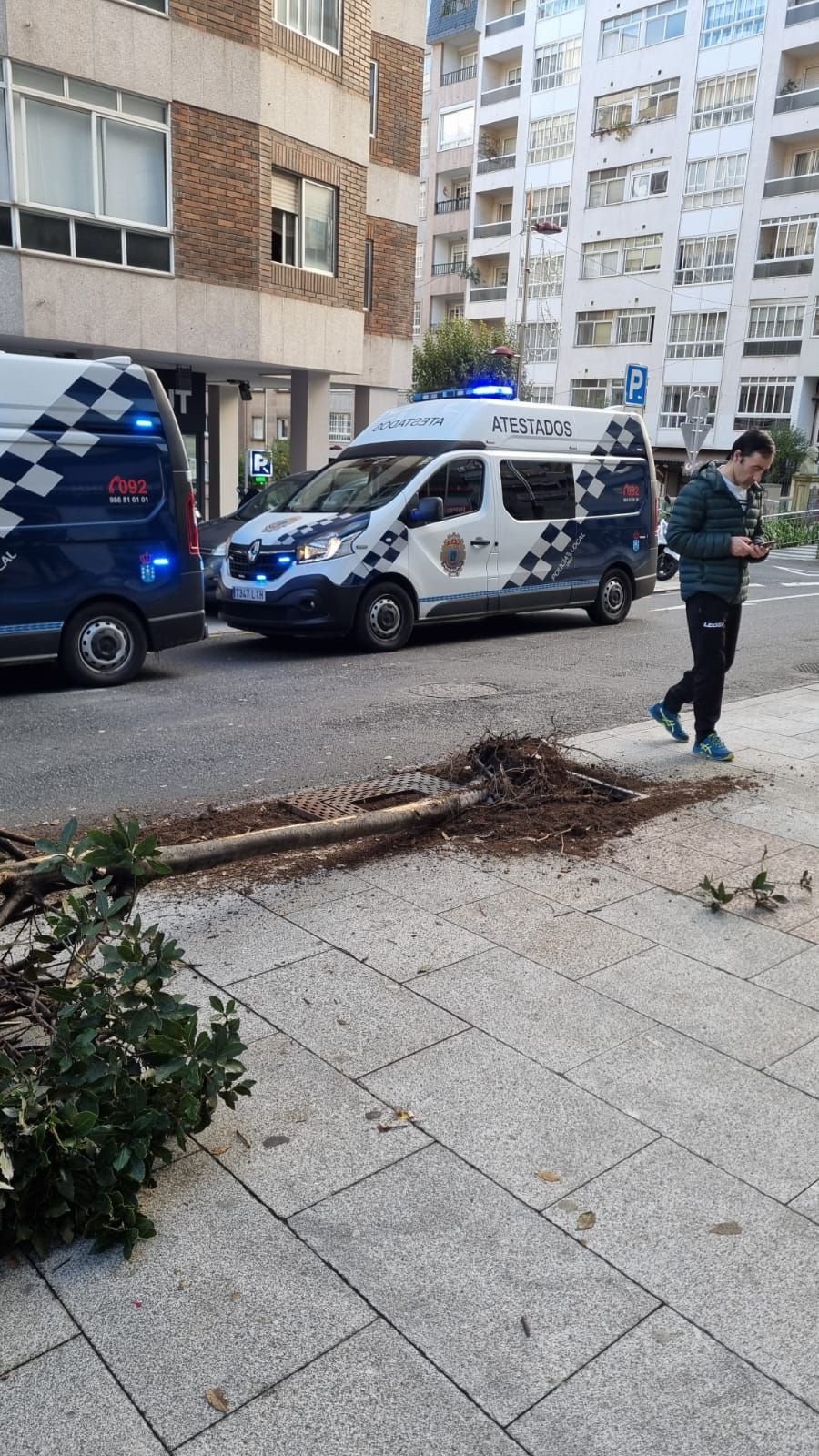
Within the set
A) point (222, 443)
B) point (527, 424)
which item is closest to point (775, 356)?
point (222, 443)

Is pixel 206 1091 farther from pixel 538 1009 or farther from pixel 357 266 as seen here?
pixel 357 266

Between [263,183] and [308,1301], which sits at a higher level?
[263,183]

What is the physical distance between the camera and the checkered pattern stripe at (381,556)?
10.7 m

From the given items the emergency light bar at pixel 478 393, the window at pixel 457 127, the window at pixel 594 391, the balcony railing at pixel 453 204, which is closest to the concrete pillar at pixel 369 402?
the emergency light bar at pixel 478 393

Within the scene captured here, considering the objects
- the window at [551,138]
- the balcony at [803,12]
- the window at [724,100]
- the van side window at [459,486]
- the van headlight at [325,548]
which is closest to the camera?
the van headlight at [325,548]

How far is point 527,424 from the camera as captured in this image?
1227 cm

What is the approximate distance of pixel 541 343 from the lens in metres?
52.3

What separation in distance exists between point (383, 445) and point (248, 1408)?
A: 35.5 ft

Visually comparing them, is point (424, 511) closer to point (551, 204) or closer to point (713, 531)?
point (713, 531)

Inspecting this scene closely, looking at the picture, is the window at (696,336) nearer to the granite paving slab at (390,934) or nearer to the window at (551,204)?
the window at (551,204)

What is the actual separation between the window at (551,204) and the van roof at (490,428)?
41.8 metres

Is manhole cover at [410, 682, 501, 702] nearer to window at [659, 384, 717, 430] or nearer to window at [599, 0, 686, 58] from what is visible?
window at [659, 384, 717, 430]

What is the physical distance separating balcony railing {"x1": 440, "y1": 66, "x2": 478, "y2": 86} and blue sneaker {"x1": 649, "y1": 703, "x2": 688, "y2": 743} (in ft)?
182

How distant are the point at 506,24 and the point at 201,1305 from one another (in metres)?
60.0
